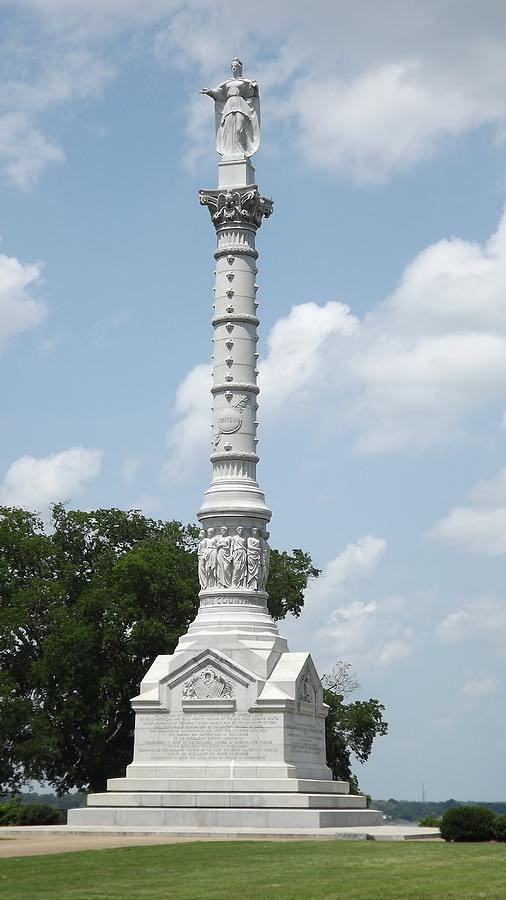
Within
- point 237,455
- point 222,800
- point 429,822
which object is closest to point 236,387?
point 237,455

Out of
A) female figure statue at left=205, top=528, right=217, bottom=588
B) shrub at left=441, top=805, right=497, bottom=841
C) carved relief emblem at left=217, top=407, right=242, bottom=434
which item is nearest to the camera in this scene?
shrub at left=441, top=805, right=497, bottom=841

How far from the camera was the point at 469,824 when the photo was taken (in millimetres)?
28969

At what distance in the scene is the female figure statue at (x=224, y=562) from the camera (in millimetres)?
38781

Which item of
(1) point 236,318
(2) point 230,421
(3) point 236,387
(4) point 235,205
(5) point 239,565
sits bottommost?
(5) point 239,565

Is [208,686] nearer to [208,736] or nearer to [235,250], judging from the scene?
[208,736]

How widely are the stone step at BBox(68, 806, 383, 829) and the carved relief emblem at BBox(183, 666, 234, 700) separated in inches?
137

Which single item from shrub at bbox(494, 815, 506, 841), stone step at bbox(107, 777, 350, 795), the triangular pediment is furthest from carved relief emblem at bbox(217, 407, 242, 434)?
shrub at bbox(494, 815, 506, 841)

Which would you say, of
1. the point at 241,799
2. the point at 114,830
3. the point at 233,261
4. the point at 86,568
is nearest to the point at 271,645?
the point at 241,799

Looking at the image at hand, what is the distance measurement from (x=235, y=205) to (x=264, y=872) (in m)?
25.4

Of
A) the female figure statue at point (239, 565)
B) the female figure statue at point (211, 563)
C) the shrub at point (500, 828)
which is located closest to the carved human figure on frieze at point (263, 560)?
the female figure statue at point (239, 565)

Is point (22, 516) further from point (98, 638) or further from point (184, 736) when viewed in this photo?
point (184, 736)

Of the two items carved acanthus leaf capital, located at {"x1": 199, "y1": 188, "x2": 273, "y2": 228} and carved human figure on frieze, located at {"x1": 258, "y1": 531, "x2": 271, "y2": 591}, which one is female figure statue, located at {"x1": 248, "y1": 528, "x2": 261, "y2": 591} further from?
carved acanthus leaf capital, located at {"x1": 199, "y1": 188, "x2": 273, "y2": 228}

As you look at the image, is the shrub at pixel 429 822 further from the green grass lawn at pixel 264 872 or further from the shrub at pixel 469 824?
the green grass lawn at pixel 264 872

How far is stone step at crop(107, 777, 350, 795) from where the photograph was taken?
35031 millimetres
